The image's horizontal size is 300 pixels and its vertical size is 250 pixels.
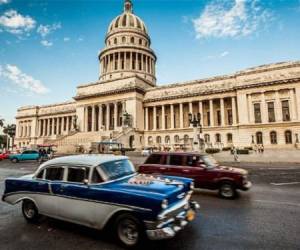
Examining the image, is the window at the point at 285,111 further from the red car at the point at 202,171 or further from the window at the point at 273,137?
the red car at the point at 202,171

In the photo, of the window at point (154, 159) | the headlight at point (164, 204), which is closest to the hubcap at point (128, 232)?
the headlight at point (164, 204)

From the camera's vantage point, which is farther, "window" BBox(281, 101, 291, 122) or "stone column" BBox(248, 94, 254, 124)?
"stone column" BBox(248, 94, 254, 124)

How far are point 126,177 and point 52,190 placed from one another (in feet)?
6.14

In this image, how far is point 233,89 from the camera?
152 feet

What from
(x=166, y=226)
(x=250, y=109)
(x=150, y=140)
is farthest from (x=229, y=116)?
(x=166, y=226)

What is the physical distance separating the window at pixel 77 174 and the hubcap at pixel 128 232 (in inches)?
56.1

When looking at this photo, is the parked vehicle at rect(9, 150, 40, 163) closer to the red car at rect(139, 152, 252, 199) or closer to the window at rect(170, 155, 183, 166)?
the red car at rect(139, 152, 252, 199)

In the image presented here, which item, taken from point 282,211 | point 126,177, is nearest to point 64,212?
point 126,177

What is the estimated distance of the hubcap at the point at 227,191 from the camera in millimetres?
8633

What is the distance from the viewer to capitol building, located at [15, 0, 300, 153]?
1647 inches

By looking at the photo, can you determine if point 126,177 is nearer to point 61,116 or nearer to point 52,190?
point 52,190

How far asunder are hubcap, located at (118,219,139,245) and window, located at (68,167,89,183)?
4.68 ft

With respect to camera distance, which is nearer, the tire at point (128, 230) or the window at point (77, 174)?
the tire at point (128, 230)

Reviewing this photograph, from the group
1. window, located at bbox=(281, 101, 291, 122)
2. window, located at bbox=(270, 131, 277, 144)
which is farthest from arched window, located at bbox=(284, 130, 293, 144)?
window, located at bbox=(281, 101, 291, 122)
